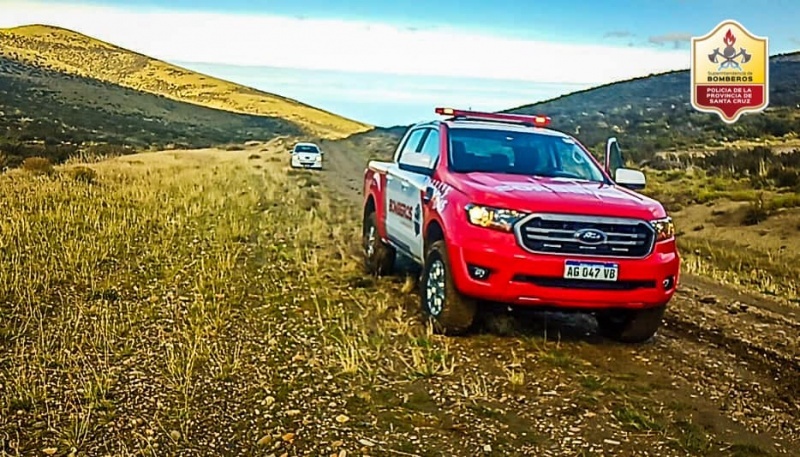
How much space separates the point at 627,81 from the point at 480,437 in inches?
3050

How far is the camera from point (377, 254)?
35.4 feet

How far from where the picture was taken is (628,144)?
4016cm

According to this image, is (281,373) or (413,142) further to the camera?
(413,142)

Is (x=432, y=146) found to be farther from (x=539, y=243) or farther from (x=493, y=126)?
(x=539, y=243)

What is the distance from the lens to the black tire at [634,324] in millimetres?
7820

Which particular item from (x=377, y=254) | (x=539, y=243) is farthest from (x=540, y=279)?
(x=377, y=254)

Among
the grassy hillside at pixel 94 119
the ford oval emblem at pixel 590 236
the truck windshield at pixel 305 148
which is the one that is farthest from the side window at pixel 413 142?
the truck windshield at pixel 305 148

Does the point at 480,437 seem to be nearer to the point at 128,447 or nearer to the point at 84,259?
the point at 128,447

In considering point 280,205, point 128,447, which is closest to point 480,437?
point 128,447

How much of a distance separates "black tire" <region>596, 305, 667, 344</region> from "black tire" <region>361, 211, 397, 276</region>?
10.3 ft

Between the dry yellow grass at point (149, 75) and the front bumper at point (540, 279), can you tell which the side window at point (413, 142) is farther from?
the dry yellow grass at point (149, 75)

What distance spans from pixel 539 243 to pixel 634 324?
1.24 m

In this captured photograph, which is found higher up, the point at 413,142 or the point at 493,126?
the point at 493,126

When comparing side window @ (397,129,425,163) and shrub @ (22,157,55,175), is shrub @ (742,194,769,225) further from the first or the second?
shrub @ (22,157,55,175)
